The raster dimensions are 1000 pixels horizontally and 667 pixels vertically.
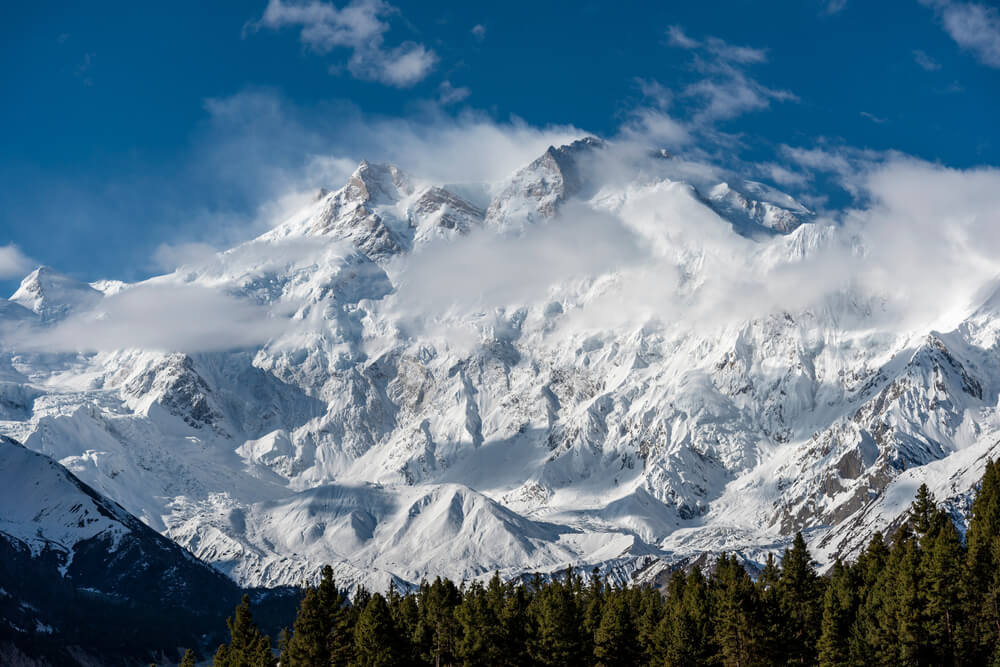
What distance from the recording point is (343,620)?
127 metres

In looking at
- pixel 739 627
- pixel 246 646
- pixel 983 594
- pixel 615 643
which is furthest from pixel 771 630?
pixel 246 646

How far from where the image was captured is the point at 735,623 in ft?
404

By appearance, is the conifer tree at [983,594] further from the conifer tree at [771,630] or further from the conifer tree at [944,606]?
the conifer tree at [771,630]

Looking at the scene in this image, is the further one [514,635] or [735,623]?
[514,635]

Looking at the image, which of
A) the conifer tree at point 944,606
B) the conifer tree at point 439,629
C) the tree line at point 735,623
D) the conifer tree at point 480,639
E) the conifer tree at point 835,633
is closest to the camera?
the conifer tree at point 944,606

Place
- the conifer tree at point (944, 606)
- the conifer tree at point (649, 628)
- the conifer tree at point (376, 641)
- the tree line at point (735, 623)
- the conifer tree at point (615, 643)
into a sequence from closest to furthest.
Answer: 1. the conifer tree at point (944, 606)
2. the tree line at point (735, 623)
3. the conifer tree at point (376, 641)
4. the conifer tree at point (615, 643)
5. the conifer tree at point (649, 628)

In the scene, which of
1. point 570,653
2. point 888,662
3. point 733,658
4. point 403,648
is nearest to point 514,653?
point 570,653

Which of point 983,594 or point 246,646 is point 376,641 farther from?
point 983,594

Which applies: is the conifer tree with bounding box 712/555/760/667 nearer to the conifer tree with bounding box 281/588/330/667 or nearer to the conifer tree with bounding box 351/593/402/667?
the conifer tree with bounding box 351/593/402/667

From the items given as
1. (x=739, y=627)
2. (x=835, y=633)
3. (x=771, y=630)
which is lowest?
(x=835, y=633)

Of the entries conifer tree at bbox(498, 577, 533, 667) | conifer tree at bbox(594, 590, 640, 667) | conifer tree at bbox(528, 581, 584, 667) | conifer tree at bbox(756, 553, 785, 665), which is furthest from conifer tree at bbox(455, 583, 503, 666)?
conifer tree at bbox(756, 553, 785, 665)

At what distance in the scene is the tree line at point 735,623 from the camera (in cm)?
11869

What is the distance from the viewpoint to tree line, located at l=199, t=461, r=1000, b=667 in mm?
118688

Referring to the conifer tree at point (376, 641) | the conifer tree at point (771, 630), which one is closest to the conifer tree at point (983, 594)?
the conifer tree at point (771, 630)
